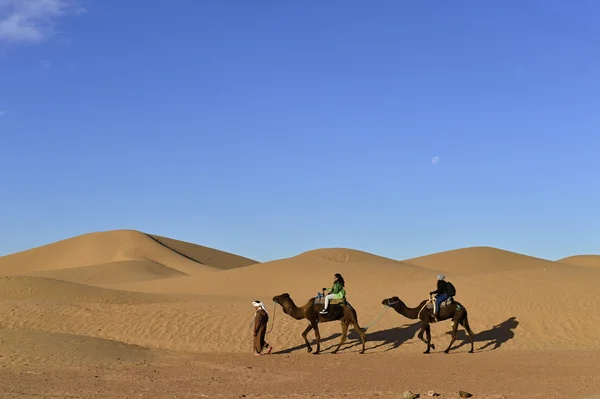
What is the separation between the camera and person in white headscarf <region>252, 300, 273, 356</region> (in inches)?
750

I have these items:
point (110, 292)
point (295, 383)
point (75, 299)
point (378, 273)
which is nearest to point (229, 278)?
point (378, 273)

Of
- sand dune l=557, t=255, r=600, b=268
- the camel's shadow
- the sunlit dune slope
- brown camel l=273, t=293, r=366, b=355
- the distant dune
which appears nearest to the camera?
brown camel l=273, t=293, r=366, b=355

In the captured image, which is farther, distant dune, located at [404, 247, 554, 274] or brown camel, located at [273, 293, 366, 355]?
distant dune, located at [404, 247, 554, 274]

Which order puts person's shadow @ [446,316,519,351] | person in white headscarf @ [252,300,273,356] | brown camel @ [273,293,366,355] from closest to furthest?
1. person in white headscarf @ [252,300,273,356]
2. brown camel @ [273,293,366,355]
3. person's shadow @ [446,316,519,351]

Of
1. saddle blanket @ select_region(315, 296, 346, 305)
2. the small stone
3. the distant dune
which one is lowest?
the small stone

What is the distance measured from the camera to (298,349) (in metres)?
20.9

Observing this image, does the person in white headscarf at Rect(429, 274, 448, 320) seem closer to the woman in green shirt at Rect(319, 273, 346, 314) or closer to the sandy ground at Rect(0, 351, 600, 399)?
the sandy ground at Rect(0, 351, 600, 399)

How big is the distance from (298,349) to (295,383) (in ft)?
21.6

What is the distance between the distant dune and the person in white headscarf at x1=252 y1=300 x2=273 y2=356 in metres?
52.6

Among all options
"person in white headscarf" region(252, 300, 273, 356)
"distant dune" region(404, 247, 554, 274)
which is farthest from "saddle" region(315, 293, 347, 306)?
"distant dune" region(404, 247, 554, 274)

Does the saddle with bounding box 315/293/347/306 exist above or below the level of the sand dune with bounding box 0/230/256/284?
below

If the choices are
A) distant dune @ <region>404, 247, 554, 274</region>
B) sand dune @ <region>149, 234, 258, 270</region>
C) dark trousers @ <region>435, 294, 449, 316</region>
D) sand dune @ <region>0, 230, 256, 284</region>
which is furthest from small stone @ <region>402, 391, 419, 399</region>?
sand dune @ <region>149, 234, 258, 270</region>

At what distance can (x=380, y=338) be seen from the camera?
22156 millimetres

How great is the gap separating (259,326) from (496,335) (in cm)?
829
